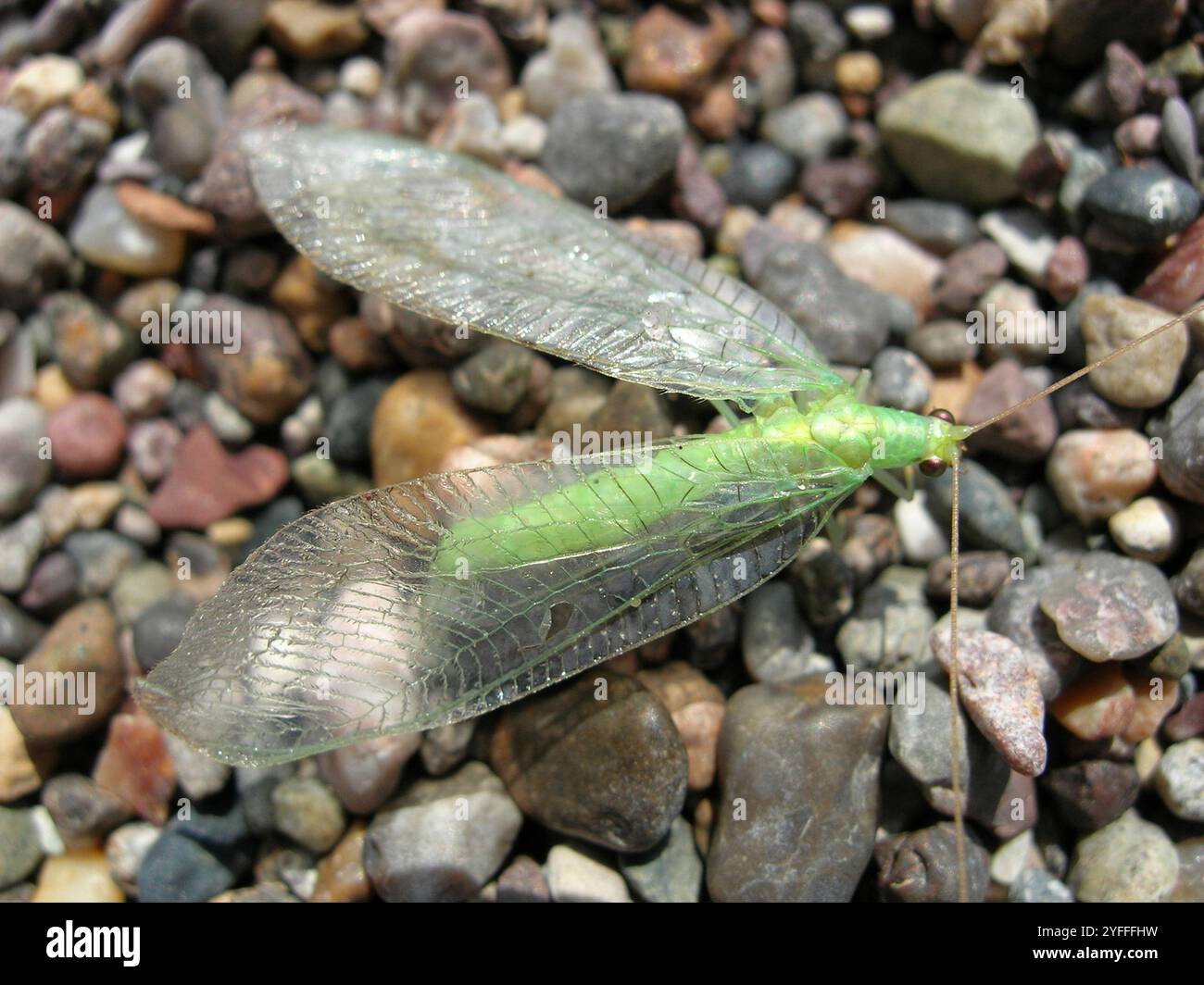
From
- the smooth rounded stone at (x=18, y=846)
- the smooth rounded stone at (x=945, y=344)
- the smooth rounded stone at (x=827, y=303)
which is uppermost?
the smooth rounded stone at (x=827, y=303)

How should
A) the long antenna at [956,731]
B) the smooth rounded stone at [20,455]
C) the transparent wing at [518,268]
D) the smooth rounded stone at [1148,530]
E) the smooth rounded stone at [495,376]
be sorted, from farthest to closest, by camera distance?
the smooth rounded stone at [20,455] < the smooth rounded stone at [495,376] < the transparent wing at [518,268] < the smooth rounded stone at [1148,530] < the long antenna at [956,731]

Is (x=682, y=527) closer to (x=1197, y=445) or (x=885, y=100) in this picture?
(x=1197, y=445)

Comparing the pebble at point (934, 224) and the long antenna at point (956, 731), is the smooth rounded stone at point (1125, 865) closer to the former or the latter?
the long antenna at point (956, 731)

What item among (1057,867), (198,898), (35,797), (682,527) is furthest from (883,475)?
(35,797)

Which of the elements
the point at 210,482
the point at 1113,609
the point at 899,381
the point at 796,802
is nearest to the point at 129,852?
the point at 210,482

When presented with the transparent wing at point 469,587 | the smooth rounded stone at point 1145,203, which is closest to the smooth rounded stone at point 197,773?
the transparent wing at point 469,587

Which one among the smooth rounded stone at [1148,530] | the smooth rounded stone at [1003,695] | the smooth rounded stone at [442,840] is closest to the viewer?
the smooth rounded stone at [1003,695]

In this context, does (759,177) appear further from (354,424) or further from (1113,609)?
(1113,609)
